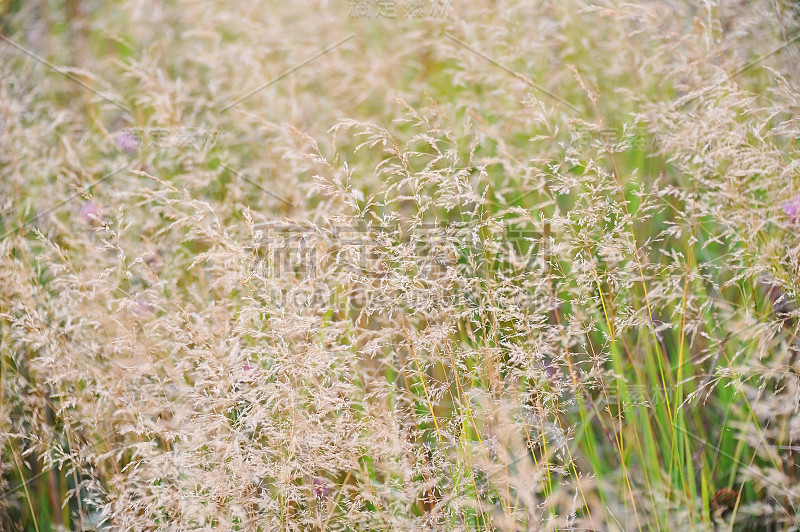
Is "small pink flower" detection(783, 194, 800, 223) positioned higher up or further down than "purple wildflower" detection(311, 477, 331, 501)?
higher up

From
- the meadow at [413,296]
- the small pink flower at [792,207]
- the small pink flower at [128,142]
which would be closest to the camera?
the meadow at [413,296]

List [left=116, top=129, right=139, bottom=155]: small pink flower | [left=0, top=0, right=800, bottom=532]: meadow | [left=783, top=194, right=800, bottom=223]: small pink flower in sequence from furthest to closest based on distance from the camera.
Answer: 1. [left=116, top=129, right=139, bottom=155]: small pink flower
2. [left=783, top=194, right=800, bottom=223]: small pink flower
3. [left=0, top=0, right=800, bottom=532]: meadow

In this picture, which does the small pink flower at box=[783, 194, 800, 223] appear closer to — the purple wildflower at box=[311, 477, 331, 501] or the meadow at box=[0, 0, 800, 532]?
the meadow at box=[0, 0, 800, 532]

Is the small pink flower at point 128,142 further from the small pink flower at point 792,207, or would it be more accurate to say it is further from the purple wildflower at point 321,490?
the small pink flower at point 792,207

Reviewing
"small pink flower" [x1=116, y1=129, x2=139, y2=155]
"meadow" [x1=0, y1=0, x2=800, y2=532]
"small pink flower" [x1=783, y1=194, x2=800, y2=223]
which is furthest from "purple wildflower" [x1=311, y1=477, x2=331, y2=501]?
"small pink flower" [x1=116, y1=129, x2=139, y2=155]

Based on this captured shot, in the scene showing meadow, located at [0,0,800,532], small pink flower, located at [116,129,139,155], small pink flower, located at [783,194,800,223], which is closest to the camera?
meadow, located at [0,0,800,532]

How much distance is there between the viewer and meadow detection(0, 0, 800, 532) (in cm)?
136

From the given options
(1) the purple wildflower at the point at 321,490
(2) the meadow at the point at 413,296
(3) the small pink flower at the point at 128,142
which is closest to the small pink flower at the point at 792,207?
(2) the meadow at the point at 413,296

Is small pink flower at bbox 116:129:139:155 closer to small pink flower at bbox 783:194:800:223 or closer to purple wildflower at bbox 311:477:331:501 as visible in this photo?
purple wildflower at bbox 311:477:331:501

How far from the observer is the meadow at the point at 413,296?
4.48 ft

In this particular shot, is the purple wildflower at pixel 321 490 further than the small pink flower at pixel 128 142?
No

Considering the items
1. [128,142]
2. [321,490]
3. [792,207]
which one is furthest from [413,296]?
[128,142]

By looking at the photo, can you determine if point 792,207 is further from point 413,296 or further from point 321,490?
point 321,490

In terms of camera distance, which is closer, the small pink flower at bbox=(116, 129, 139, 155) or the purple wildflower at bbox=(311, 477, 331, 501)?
the purple wildflower at bbox=(311, 477, 331, 501)
